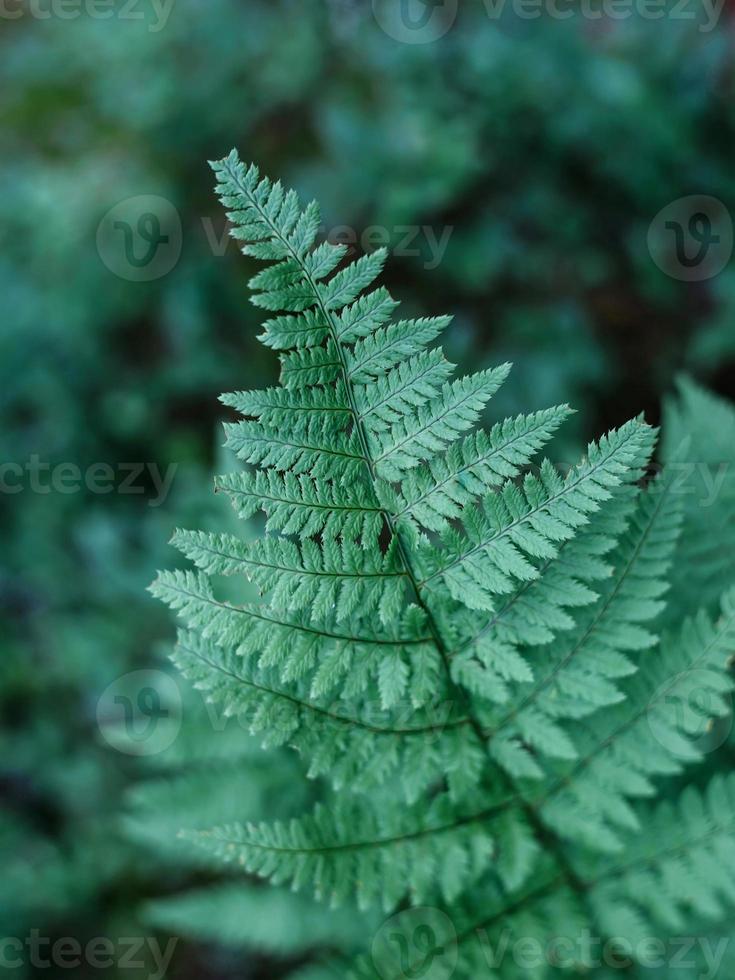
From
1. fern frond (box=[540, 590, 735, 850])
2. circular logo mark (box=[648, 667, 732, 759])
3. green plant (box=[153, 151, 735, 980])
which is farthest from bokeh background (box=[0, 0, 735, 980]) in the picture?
circular logo mark (box=[648, 667, 732, 759])

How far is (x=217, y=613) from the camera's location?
1332 mm

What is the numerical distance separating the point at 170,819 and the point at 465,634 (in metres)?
1.08

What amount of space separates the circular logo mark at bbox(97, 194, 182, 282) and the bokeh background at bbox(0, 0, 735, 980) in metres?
0.01

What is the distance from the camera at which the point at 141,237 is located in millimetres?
3580

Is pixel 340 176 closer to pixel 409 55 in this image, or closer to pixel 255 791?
pixel 409 55

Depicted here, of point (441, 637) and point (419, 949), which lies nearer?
point (441, 637)

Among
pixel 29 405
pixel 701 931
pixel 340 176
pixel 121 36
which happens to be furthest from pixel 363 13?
pixel 701 931

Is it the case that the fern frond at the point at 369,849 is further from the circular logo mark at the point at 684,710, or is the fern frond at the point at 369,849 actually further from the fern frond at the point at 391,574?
the circular logo mark at the point at 684,710

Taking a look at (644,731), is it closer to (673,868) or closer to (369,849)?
(673,868)

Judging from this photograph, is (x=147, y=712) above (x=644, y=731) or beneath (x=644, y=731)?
above

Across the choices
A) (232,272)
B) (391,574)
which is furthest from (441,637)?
(232,272)

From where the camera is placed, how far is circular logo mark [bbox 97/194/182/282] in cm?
358

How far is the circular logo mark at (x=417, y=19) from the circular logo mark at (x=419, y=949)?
3014 millimetres

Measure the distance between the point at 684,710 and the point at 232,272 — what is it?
2671mm
